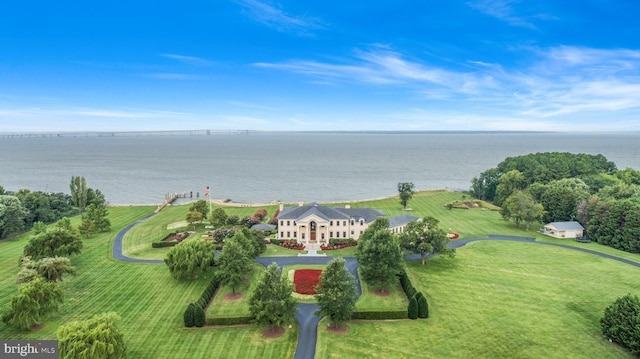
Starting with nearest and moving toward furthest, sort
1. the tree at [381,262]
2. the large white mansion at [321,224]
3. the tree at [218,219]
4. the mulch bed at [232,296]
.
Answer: the mulch bed at [232,296]
the tree at [381,262]
the large white mansion at [321,224]
the tree at [218,219]

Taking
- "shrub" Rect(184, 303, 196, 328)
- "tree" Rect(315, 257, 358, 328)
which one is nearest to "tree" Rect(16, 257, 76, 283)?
"shrub" Rect(184, 303, 196, 328)

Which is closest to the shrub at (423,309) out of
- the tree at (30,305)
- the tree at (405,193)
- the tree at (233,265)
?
the tree at (233,265)

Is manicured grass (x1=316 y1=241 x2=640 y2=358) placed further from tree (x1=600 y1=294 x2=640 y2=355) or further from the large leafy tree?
the large leafy tree

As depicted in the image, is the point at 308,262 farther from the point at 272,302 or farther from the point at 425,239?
the point at 272,302

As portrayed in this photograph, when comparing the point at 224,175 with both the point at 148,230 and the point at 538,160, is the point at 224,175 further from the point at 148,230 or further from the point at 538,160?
the point at 538,160

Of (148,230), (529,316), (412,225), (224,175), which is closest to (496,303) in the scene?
(529,316)

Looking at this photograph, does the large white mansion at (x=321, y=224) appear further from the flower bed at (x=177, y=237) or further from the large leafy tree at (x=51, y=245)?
the large leafy tree at (x=51, y=245)
